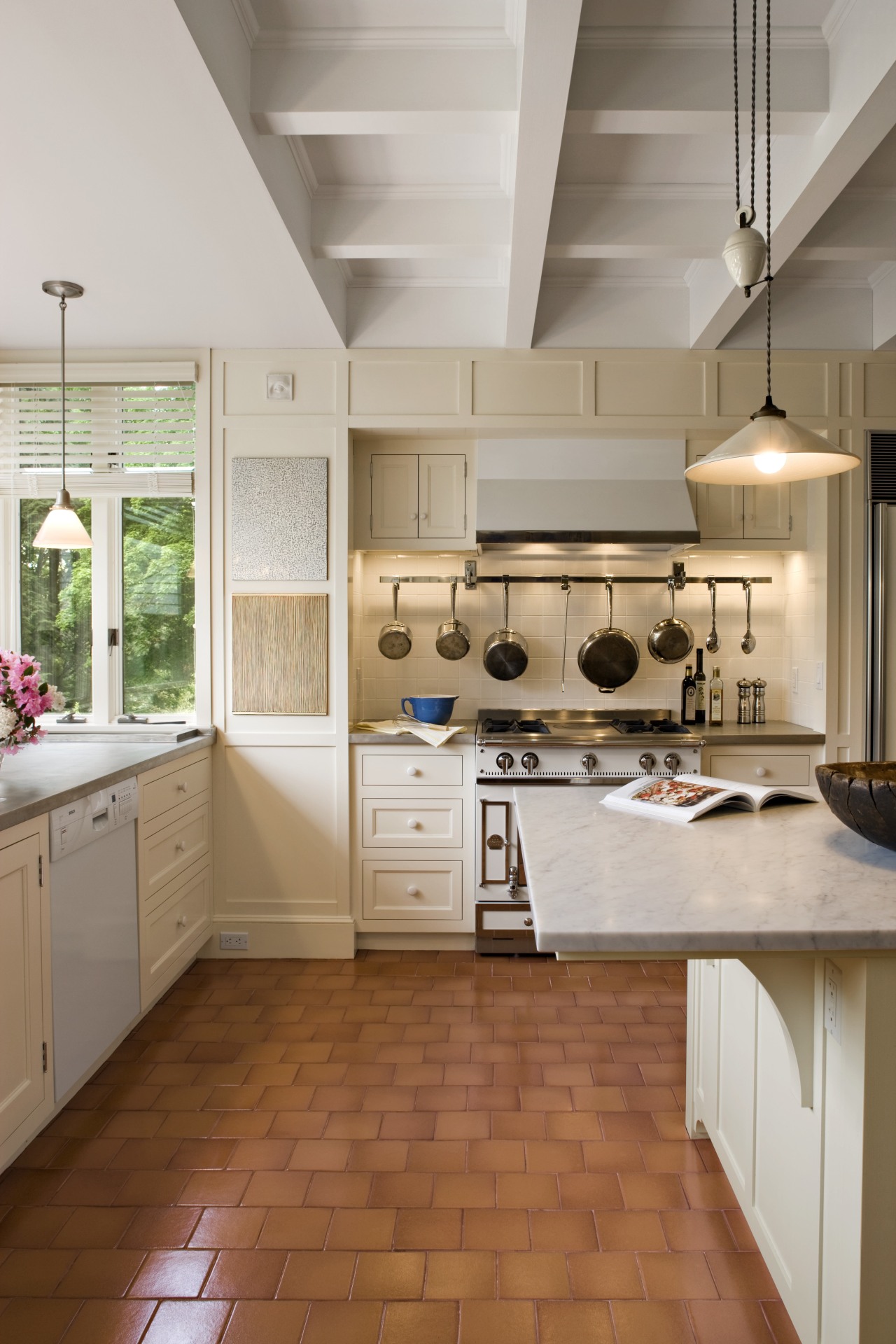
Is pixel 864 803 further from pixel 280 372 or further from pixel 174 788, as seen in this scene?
pixel 280 372

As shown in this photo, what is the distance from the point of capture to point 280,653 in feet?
11.1

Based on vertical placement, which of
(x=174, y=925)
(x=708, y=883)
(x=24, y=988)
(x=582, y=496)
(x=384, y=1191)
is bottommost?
(x=384, y=1191)

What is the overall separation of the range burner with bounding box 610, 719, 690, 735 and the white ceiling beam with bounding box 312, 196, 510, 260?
6.53ft

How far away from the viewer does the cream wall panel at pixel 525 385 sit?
11.1 feet

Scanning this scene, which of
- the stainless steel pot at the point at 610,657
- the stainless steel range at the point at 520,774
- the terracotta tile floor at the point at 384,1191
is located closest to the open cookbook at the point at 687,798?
the terracotta tile floor at the point at 384,1191

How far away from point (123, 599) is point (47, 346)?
1117mm

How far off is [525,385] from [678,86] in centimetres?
150

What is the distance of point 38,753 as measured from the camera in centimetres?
285

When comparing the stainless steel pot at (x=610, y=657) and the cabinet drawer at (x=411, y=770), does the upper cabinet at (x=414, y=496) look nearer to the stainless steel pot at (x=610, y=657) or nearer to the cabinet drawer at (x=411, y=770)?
the stainless steel pot at (x=610, y=657)

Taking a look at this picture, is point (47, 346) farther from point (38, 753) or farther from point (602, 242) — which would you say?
point (602, 242)

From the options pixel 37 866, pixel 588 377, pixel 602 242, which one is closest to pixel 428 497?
pixel 588 377

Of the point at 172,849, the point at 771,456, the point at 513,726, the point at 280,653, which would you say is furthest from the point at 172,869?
the point at 771,456

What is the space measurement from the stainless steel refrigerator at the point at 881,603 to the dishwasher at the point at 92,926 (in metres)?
2.98

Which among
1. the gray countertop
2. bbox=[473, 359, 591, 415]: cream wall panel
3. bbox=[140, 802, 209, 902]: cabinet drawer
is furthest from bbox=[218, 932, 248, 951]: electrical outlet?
bbox=[473, 359, 591, 415]: cream wall panel
